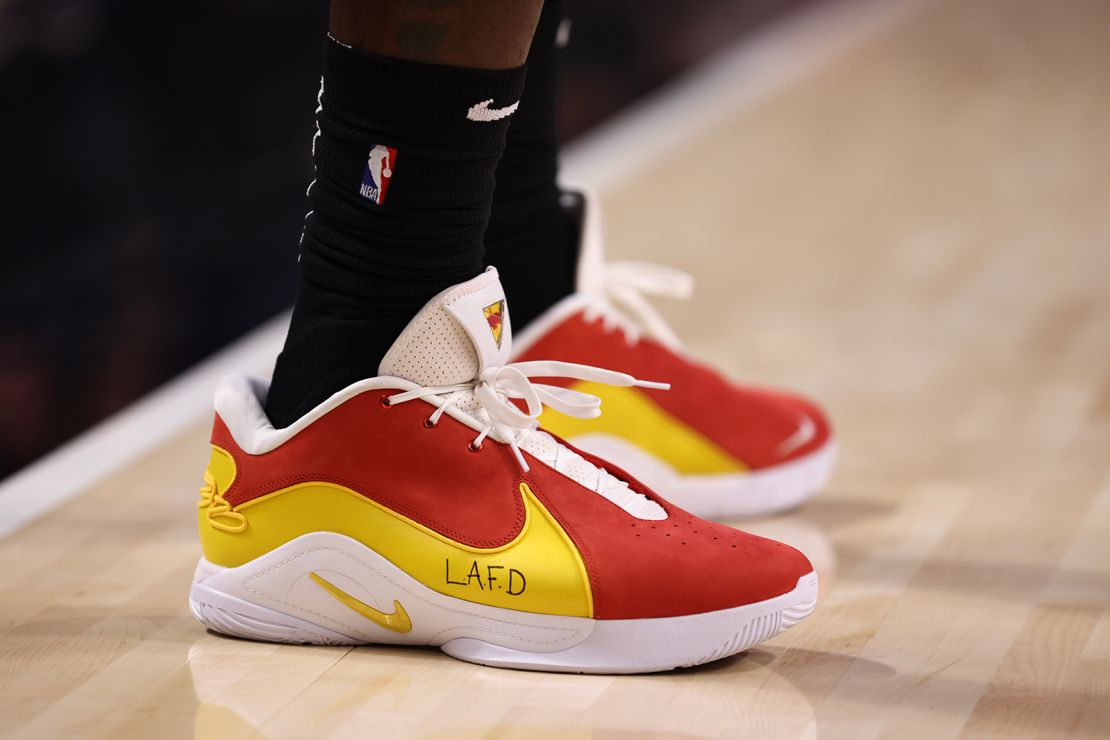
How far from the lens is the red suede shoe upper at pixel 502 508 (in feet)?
2.84

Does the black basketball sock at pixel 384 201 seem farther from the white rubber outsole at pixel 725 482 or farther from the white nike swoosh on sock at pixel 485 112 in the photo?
the white rubber outsole at pixel 725 482

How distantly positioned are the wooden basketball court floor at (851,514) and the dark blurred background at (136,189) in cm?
72

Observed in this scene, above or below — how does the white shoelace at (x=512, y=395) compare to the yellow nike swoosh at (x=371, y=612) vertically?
above

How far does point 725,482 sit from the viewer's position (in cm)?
125

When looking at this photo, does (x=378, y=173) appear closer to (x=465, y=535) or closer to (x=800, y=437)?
(x=465, y=535)

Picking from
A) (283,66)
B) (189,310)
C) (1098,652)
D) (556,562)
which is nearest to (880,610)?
(1098,652)

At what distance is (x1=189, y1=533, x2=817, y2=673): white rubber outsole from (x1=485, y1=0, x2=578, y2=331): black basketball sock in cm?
35

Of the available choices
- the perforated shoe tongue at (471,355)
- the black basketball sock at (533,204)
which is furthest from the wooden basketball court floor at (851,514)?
the black basketball sock at (533,204)

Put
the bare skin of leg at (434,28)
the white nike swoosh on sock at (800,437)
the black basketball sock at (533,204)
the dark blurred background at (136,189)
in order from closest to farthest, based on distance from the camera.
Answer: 1. the bare skin of leg at (434,28)
2. the black basketball sock at (533,204)
3. the white nike swoosh on sock at (800,437)
4. the dark blurred background at (136,189)

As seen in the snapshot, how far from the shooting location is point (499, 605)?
0.88 m

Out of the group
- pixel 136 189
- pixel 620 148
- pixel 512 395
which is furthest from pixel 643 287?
pixel 620 148
